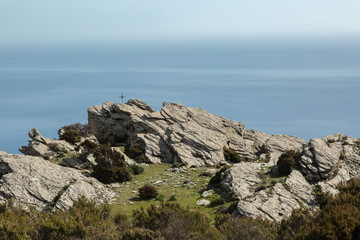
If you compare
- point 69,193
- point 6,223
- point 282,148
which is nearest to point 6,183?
point 69,193

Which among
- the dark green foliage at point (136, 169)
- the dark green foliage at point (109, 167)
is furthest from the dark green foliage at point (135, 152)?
the dark green foliage at point (109, 167)

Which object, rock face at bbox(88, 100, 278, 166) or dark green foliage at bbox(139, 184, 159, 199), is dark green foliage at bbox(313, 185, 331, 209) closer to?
dark green foliage at bbox(139, 184, 159, 199)

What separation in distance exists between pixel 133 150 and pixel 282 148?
2201cm

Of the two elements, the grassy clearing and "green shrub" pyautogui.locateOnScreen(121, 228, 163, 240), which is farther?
the grassy clearing

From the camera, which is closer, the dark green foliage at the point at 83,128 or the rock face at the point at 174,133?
the rock face at the point at 174,133

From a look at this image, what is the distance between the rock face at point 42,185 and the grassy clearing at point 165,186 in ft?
6.23

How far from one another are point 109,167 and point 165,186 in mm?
6160

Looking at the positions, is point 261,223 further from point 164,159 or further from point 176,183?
point 164,159

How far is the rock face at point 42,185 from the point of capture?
27.6 metres

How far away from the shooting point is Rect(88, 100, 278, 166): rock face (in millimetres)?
47562

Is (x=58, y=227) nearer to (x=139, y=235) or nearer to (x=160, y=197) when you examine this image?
(x=139, y=235)

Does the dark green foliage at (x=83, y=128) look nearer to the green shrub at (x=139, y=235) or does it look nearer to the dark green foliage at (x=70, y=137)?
the dark green foliage at (x=70, y=137)

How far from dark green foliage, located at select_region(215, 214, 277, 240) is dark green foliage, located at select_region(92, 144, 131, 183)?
17.8 meters

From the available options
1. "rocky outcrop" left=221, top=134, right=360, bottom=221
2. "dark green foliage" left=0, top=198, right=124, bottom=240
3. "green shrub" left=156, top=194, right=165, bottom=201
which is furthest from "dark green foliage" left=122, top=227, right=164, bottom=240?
"green shrub" left=156, top=194, right=165, bottom=201
